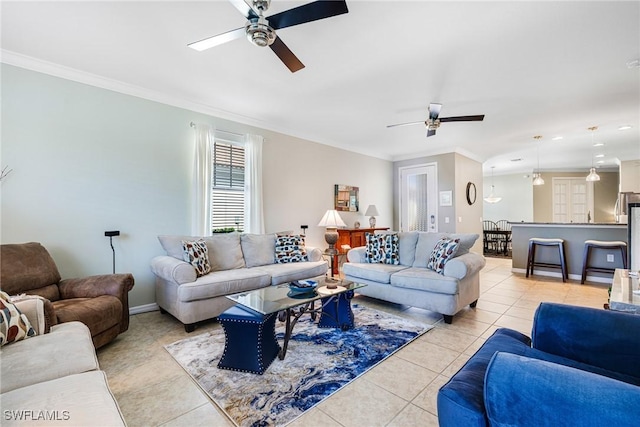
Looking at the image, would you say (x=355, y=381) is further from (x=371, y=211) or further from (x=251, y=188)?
(x=371, y=211)

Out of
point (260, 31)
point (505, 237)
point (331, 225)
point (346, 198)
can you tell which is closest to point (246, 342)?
point (260, 31)

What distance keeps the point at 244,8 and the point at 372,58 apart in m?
1.40

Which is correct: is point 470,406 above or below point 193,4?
below

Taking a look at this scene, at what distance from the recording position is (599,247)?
473 cm

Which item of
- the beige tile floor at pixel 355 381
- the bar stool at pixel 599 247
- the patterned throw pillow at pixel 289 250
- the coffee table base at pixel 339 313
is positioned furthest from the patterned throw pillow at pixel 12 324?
the bar stool at pixel 599 247

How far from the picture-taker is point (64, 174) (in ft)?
9.61

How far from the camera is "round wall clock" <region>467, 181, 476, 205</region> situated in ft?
22.2

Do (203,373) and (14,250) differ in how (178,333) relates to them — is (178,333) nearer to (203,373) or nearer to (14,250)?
(203,373)

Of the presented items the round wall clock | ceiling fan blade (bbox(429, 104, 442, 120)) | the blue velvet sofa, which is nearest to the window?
ceiling fan blade (bbox(429, 104, 442, 120))

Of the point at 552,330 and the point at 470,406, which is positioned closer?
the point at 470,406

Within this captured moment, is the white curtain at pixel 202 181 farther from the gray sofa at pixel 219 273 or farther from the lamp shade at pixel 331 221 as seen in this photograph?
the lamp shade at pixel 331 221

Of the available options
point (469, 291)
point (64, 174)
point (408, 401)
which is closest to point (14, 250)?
point (64, 174)

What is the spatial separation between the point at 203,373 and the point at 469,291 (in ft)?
9.58

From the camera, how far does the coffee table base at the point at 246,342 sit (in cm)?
207
